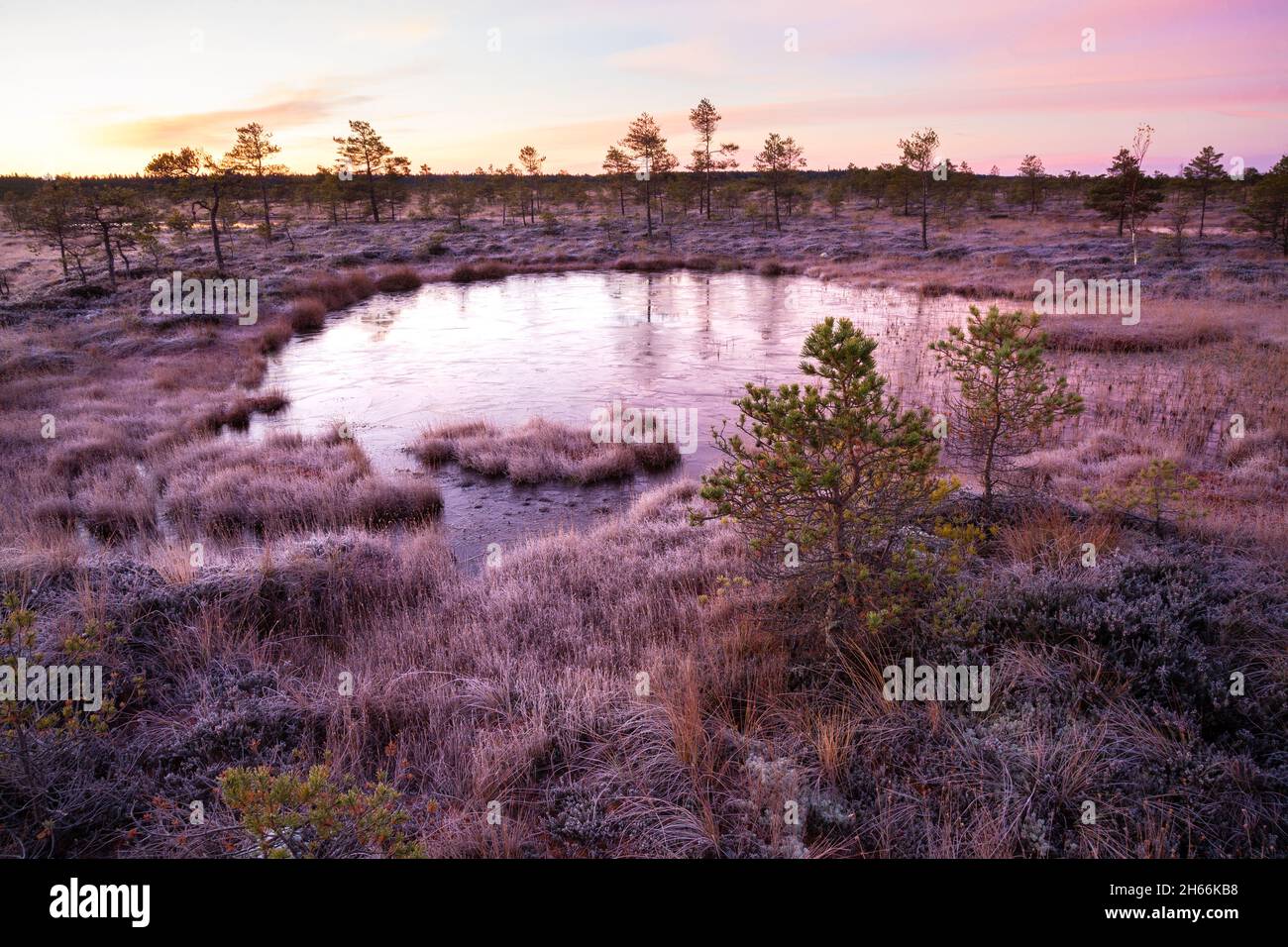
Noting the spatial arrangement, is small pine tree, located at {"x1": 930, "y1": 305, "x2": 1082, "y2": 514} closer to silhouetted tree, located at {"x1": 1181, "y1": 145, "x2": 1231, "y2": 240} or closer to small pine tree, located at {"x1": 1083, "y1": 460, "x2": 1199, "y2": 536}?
small pine tree, located at {"x1": 1083, "y1": 460, "x2": 1199, "y2": 536}

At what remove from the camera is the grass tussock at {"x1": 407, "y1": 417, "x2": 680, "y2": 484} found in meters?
11.6

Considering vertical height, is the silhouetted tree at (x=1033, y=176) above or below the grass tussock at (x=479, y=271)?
above

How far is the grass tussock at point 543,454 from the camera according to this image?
11.6 metres

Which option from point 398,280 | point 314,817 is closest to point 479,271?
point 398,280

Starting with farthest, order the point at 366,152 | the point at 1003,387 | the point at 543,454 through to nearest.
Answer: the point at 366,152 → the point at 543,454 → the point at 1003,387

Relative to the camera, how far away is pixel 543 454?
1204cm

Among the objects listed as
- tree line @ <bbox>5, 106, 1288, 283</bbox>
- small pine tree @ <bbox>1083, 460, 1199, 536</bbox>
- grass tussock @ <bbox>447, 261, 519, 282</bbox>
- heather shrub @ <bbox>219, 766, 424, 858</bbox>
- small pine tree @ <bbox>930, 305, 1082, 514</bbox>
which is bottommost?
heather shrub @ <bbox>219, 766, 424, 858</bbox>

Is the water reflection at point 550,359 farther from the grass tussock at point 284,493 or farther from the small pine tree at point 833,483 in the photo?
the small pine tree at point 833,483

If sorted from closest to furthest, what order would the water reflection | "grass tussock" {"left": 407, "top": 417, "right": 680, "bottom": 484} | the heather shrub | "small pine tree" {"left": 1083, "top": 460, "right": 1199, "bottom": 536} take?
the heather shrub, "small pine tree" {"left": 1083, "top": 460, "right": 1199, "bottom": 536}, "grass tussock" {"left": 407, "top": 417, "right": 680, "bottom": 484}, the water reflection

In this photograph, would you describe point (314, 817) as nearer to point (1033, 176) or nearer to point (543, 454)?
point (543, 454)

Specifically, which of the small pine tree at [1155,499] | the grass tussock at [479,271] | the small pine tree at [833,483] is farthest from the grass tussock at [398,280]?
the small pine tree at [1155,499]

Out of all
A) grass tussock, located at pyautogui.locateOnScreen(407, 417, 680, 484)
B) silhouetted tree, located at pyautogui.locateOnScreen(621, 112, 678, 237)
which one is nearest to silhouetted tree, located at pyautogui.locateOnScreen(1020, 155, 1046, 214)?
silhouetted tree, located at pyautogui.locateOnScreen(621, 112, 678, 237)

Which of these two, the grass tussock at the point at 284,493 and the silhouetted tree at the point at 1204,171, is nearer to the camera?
the grass tussock at the point at 284,493

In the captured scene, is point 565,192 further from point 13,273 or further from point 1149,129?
point 1149,129
